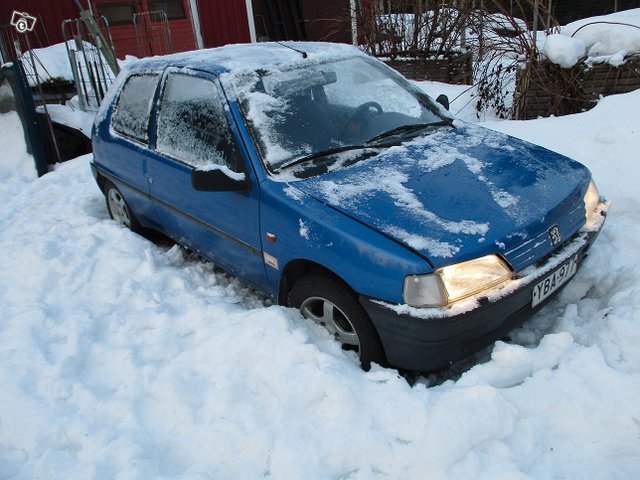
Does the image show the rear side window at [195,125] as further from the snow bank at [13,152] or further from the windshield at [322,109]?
the snow bank at [13,152]

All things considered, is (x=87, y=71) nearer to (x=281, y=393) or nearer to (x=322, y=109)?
(x=322, y=109)

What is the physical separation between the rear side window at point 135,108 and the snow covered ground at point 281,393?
45.4 inches

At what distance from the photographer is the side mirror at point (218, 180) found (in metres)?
2.71

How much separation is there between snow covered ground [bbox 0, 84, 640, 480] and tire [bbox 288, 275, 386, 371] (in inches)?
3.2

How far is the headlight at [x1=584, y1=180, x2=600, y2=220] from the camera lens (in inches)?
111

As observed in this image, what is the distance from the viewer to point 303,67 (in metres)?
3.24

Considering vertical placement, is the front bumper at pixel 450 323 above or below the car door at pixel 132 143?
below

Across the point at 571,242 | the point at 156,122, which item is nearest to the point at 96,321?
the point at 156,122

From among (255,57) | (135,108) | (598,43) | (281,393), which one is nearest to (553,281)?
(281,393)

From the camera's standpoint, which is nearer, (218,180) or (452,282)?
(452,282)

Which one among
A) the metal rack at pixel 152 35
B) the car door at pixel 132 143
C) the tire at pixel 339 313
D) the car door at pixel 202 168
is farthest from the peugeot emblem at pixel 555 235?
the metal rack at pixel 152 35

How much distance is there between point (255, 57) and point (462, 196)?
1.66 meters

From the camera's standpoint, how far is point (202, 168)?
2.73m

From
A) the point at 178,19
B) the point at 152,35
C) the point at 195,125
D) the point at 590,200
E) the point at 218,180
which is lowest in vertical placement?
the point at 590,200
